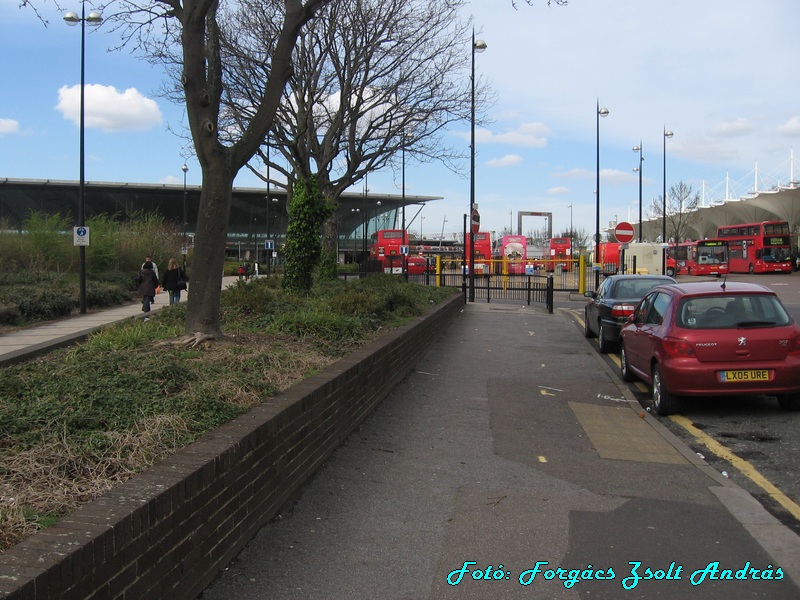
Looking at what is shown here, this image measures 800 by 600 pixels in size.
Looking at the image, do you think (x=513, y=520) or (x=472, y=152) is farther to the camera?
(x=472, y=152)

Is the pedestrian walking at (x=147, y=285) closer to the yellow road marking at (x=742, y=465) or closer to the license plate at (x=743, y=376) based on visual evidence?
the yellow road marking at (x=742, y=465)

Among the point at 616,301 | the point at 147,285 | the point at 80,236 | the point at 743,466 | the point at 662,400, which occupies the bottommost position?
the point at 743,466

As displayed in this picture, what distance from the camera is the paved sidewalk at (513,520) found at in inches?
166

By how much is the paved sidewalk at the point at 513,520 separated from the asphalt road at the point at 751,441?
0.69 ft

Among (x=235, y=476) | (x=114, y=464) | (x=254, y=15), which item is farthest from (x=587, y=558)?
(x=254, y=15)

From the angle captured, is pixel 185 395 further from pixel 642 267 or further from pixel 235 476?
pixel 642 267

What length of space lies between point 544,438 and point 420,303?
894 cm

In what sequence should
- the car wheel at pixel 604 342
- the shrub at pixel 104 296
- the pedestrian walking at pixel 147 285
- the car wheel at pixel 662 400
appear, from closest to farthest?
the car wheel at pixel 662 400 < the car wheel at pixel 604 342 < the pedestrian walking at pixel 147 285 < the shrub at pixel 104 296

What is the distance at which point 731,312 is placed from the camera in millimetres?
8797

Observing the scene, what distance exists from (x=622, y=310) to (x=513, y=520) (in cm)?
977

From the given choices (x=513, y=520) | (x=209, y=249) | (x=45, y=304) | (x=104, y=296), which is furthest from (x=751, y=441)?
(x=104, y=296)

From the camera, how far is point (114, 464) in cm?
401

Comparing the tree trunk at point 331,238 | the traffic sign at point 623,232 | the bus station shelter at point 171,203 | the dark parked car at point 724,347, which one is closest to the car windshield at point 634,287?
the dark parked car at point 724,347

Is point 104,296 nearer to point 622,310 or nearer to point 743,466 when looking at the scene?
point 622,310
